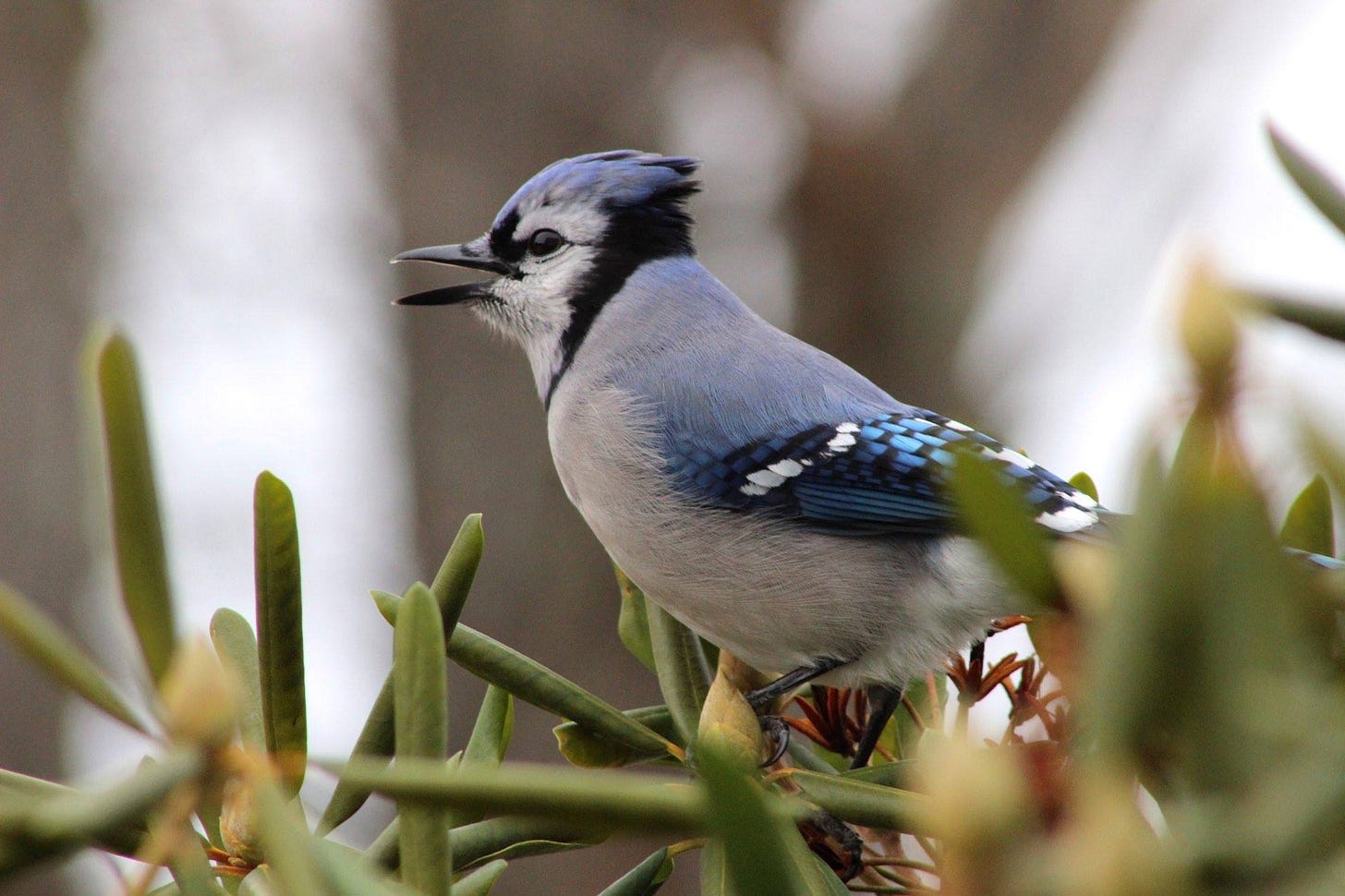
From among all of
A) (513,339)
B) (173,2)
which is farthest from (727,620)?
(173,2)

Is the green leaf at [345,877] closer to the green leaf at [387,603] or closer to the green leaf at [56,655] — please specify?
the green leaf at [56,655]

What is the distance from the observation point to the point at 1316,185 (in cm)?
52

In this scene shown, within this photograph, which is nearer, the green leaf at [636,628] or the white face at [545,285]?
the green leaf at [636,628]

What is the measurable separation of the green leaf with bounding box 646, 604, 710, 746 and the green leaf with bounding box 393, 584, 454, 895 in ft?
1.27

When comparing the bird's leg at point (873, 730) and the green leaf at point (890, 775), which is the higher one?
the green leaf at point (890, 775)

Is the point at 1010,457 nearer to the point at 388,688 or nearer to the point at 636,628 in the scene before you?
the point at 636,628

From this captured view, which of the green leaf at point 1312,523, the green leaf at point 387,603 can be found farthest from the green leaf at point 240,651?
the green leaf at point 1312,523

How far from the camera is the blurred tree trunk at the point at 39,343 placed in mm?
4180

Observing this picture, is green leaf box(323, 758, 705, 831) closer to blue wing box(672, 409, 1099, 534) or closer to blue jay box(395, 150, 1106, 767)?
blue jay box(395, 150, 1106, 767)

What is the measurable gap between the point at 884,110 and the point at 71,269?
2709 millimetres

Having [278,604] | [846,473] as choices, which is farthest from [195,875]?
[846,473]

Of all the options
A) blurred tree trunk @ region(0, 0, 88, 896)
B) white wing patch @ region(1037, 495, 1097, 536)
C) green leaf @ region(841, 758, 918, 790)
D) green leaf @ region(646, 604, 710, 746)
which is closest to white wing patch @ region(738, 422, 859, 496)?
white wing patch @ region(1037, 495, 1097, 536)

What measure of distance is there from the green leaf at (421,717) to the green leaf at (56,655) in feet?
0.35

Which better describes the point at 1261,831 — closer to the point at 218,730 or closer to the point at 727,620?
the point at 218,730
